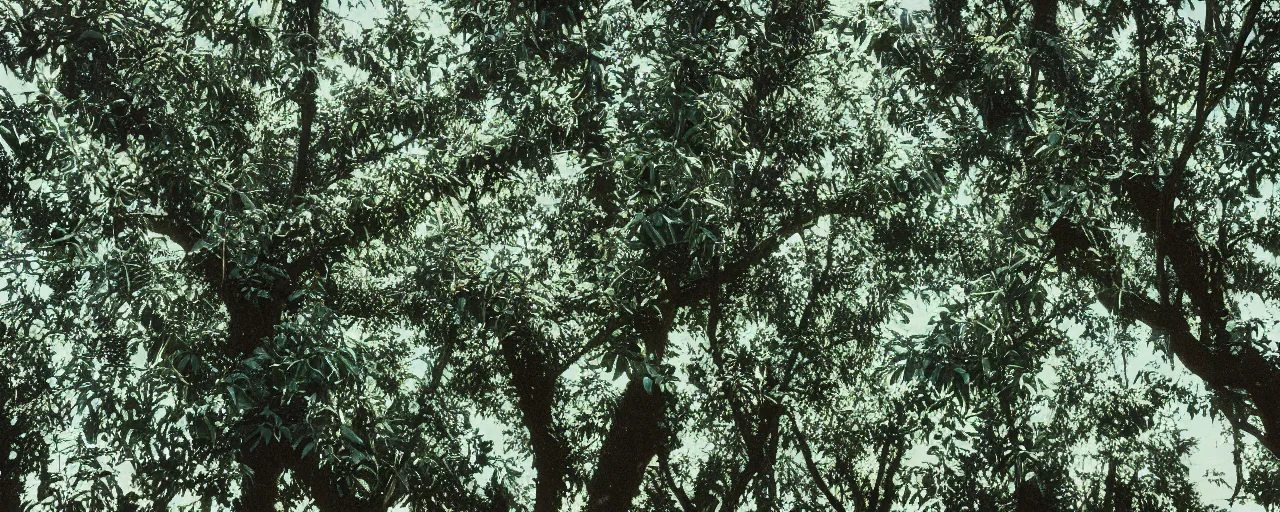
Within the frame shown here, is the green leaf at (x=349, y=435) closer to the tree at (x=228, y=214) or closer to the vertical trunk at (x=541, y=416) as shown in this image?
the tree at (x=228, y=214)

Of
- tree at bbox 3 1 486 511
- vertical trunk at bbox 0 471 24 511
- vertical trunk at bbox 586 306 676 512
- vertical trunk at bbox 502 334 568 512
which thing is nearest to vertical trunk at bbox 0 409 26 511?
vertical trunk at bbox 0 471 24 511

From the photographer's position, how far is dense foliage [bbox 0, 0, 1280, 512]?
22.0ft

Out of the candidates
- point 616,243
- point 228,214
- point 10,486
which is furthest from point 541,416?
point 10,486

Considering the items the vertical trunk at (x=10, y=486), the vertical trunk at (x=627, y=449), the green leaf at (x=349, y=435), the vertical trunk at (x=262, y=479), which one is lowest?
the green leaf at (x=349, y=435)

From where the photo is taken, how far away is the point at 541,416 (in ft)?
33.8

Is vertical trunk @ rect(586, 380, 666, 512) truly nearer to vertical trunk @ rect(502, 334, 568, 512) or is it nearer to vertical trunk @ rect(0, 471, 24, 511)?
vertical trunk @ rect(502, 334, 568, 512)

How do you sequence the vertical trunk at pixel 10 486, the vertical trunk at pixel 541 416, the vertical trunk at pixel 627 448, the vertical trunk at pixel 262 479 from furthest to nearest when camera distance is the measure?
the vertical trunk at pixel 10 486 < the vertical trunk at pixel 627 448 < the vertical trunk at pixel 541 416 < the vertical trunk at pixel 262 479

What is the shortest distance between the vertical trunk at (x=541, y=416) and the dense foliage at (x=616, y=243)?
47 mm

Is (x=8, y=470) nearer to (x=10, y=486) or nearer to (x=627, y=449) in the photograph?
(x=10, y=486)

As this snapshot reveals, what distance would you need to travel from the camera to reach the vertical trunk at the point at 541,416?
973 cm

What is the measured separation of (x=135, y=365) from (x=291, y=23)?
2994 millimetres

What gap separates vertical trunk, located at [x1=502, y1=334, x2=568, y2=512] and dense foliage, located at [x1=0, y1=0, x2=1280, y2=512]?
47mm

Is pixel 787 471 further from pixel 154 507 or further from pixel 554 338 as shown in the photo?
pixel 154 507

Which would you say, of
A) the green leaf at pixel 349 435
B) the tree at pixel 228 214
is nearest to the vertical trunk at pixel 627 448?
the tree at pixel 228 214
